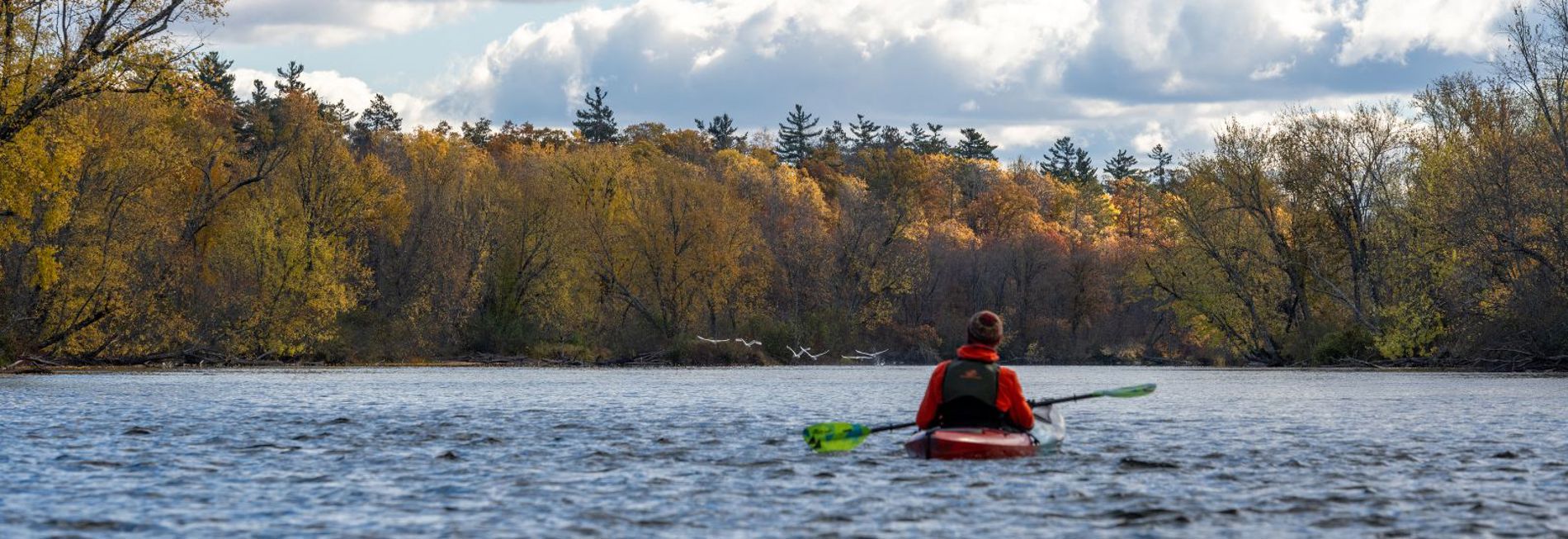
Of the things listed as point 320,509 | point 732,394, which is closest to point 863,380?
point 732,394

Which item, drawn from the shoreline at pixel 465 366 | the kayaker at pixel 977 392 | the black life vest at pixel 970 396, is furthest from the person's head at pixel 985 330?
the shoreline at pixel 465 366

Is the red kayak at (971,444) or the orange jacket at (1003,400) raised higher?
the orange jacket at (1003,400)

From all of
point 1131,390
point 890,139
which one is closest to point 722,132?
point 890,139

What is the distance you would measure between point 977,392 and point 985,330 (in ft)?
2.74

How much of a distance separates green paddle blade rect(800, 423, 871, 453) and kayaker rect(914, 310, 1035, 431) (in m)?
1.15

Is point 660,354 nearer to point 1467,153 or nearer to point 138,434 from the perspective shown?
point 1467,153

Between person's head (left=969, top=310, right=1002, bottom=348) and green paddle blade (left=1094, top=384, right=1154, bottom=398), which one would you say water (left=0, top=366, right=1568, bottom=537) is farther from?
person's head (left=969, top=310, right=1002, bottom=348)

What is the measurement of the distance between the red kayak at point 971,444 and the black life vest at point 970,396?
0.10 meters

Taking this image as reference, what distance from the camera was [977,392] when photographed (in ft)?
57.9

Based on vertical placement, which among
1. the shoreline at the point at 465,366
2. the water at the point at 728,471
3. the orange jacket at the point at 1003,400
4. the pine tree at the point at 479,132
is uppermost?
the pine tree at the point at 479,132

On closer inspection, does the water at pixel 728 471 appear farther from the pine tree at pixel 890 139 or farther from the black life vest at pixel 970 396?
the pine tree at pixel 890 139

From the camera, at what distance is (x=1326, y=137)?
2406 inches

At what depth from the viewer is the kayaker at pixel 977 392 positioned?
1734 cm

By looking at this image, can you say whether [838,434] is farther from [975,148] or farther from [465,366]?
[975,148]
